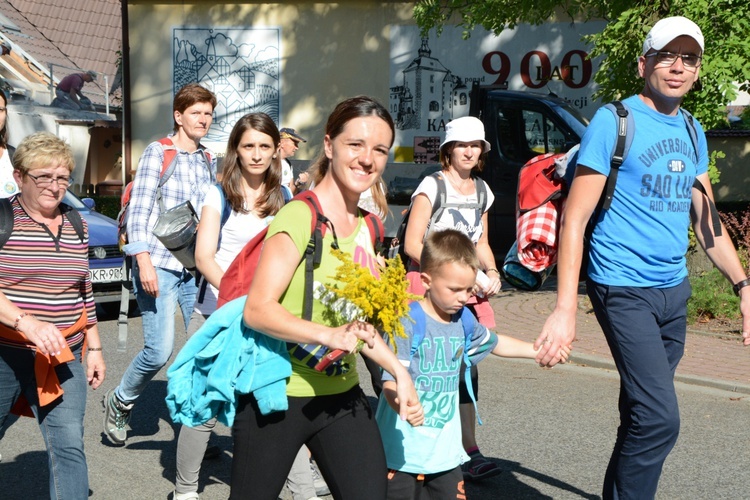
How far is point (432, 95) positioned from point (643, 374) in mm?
16025

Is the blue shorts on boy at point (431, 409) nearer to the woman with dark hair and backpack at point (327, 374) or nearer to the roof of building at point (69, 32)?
the woman with dark hair and backpack at point (327, 374)

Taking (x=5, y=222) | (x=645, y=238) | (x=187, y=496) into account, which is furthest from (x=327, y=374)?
(x=187, y=496)

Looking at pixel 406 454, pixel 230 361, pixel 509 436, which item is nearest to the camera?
pixel 230 361

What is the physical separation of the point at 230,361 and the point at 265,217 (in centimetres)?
198

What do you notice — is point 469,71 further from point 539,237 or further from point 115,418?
point 539,237

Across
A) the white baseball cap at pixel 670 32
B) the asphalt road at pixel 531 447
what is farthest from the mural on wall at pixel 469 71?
the white baseball cap at pixel 670 32

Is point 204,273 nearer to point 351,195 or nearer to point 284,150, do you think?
point 351,195

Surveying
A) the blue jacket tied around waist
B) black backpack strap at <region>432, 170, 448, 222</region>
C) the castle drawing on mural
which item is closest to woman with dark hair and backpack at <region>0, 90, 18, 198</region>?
the blue jacket tied around waist

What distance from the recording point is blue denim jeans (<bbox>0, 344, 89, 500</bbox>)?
4.25 metres

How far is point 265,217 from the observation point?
17.3 feet

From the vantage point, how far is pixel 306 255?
327cm

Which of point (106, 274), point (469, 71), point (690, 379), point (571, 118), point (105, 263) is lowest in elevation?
point (690, 379)

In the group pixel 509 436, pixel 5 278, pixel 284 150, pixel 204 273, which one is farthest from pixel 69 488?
pixel 284 150

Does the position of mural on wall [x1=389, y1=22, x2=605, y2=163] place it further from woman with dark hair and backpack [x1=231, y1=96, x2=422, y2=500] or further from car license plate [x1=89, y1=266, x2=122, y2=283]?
woman with dark hair and backpack [x1=231, y1=96, x2=422, y2=500]
